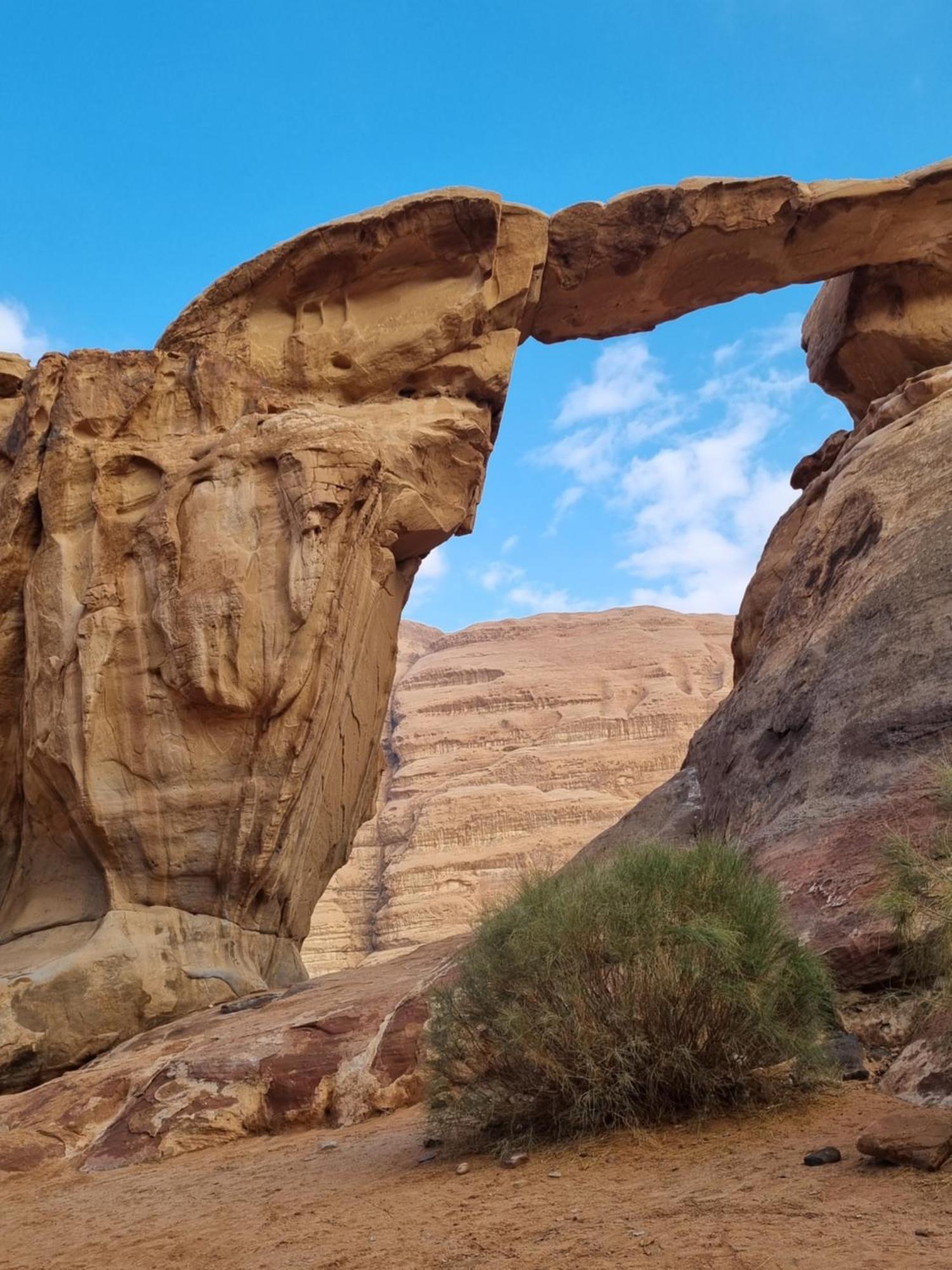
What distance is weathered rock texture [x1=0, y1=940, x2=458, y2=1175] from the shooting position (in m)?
8.72

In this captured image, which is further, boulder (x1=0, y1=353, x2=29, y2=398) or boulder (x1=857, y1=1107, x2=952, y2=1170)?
boulder (x1=0, y1=353, x2=29, y2=398)

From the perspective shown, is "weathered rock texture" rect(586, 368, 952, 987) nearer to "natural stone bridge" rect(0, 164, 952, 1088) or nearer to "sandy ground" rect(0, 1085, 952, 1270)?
"sandy ground" rect(0, 1085, 952, 1270)

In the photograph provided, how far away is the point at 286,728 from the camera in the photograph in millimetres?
13375

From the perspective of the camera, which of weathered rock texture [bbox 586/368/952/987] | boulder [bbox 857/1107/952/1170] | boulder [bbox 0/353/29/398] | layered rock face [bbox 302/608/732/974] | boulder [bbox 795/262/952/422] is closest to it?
boulder [bbox 857/1107/952/1170]

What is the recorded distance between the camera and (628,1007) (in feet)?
19.8

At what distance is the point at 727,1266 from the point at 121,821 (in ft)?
33.3

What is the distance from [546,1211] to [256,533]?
963cm

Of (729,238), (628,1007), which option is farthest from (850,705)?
(729,238)

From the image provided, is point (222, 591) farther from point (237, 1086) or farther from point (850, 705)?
point (850, 705)

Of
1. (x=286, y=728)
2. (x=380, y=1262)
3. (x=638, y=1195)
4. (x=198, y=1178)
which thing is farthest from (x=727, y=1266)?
(x=286, y=728)

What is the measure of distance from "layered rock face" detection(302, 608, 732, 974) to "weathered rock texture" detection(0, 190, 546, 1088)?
35229 mm

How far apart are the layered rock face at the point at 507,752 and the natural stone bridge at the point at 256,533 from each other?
3502 centimetres

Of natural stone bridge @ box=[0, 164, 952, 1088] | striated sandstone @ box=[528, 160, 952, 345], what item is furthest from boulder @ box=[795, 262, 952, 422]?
striated sandstone @ box=[528, 160, 952, 345]

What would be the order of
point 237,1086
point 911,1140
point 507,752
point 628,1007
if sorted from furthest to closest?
point 507,752, point 237,1086, point 628,1007, point 911,1140
